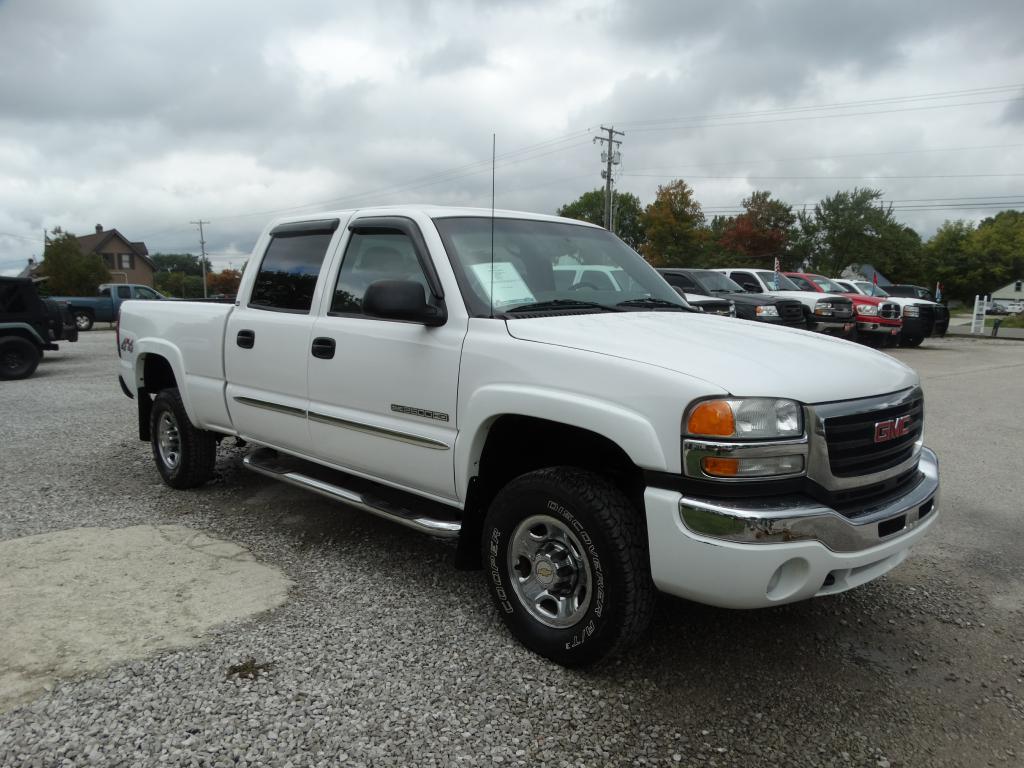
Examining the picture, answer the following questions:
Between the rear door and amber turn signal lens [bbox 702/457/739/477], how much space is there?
2366 mm

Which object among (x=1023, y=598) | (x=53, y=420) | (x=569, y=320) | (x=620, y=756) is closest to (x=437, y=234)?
(x=569, y=320)

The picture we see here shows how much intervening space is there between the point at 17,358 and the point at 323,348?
11.5 metres

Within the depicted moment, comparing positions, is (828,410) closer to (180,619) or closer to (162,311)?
(180,619)

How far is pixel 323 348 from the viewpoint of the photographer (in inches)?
154

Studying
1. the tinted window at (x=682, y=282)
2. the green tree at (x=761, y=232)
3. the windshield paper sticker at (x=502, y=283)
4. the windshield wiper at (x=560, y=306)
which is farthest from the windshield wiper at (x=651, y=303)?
the green tree at (x=761, y=232)

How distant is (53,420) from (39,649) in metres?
6.33

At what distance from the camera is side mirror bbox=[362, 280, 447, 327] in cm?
314

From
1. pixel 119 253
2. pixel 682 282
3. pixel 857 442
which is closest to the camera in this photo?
pixel 857 442

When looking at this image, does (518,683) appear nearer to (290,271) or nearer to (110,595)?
(110,595)

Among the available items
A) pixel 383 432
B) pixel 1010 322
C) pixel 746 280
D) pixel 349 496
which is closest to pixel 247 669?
pixel 349 496

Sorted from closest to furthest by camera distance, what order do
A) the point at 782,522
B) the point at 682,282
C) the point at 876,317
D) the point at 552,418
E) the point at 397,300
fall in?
the point at 782,522 < the point at 552,418 < the point at 397,300 < the point at 682,282 < the point at 876,317

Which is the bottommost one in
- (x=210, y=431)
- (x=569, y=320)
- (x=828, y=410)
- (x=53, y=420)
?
(x=53, y=420)

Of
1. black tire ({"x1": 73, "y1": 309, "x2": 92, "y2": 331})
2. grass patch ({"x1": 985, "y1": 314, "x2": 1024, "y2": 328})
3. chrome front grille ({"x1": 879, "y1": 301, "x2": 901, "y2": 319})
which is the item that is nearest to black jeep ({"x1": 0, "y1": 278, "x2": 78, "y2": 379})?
black tire ({"x1": 73, "y1": 309, "x2": 92, "y2": 331})

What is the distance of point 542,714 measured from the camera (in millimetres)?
2723
